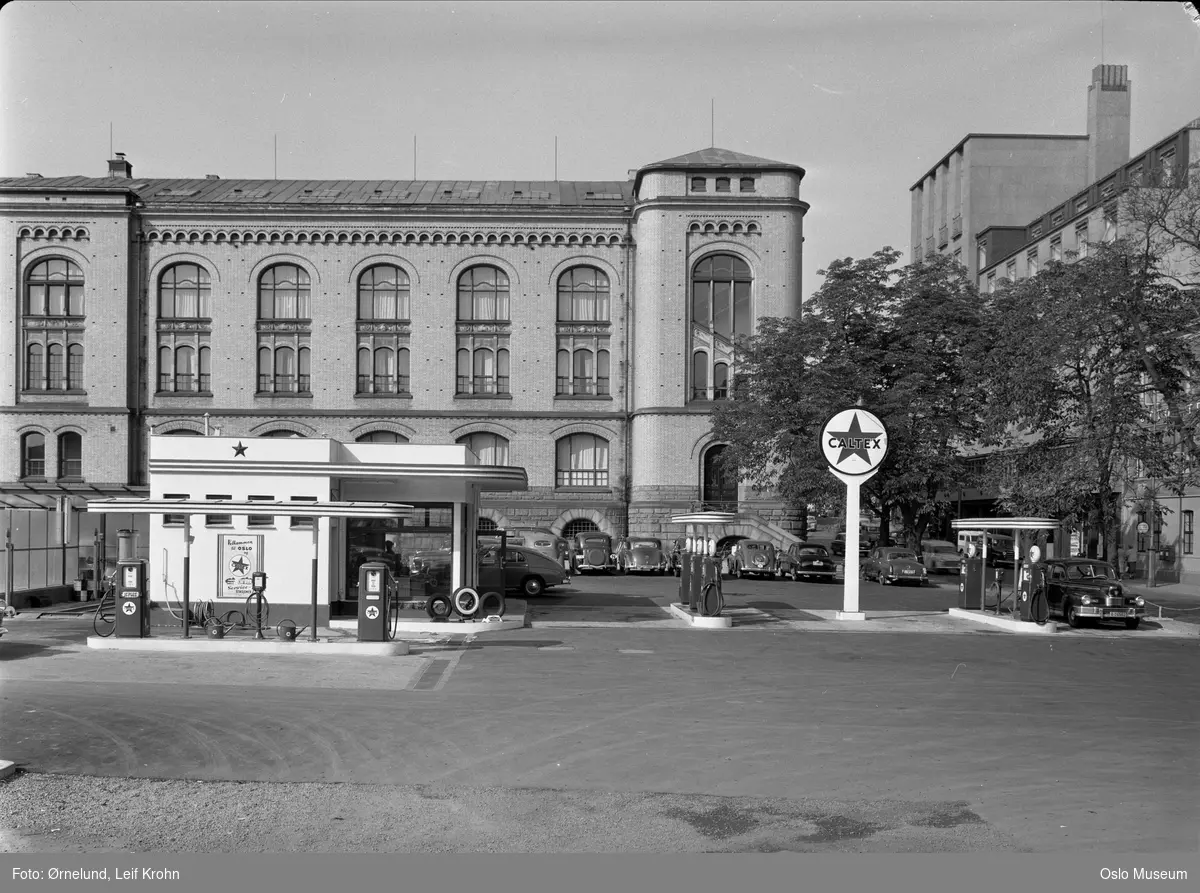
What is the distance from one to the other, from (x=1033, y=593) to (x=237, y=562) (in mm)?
17113

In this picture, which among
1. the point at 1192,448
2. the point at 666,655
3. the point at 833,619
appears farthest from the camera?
the point at 1192,448

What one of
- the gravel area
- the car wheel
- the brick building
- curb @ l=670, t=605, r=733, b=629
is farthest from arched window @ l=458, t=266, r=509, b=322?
the gravel area

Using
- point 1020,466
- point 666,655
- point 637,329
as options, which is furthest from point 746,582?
point 666,655

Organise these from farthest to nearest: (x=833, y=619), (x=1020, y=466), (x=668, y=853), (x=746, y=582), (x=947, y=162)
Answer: (x=947, y=162)
(x=746, y=582)
(x=1020, y=466)
(x=833, y=619)
(x=668, y=853)

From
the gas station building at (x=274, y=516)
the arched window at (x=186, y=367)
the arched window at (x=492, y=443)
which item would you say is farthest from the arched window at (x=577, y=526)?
the gas station building at (x=274, y=516)

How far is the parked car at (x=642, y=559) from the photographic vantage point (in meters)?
47.0

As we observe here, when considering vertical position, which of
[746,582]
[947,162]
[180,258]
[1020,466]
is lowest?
A: [746,582]

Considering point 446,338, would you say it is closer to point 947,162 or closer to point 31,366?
point 31,366

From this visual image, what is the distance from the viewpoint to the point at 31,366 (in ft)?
187

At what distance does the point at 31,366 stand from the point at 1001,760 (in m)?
56.3

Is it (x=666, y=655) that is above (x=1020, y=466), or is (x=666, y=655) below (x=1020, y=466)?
below

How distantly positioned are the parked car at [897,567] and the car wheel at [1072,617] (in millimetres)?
15763

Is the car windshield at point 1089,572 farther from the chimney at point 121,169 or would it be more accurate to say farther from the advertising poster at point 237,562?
the chimney at point 121,169

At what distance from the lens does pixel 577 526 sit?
5847cm
